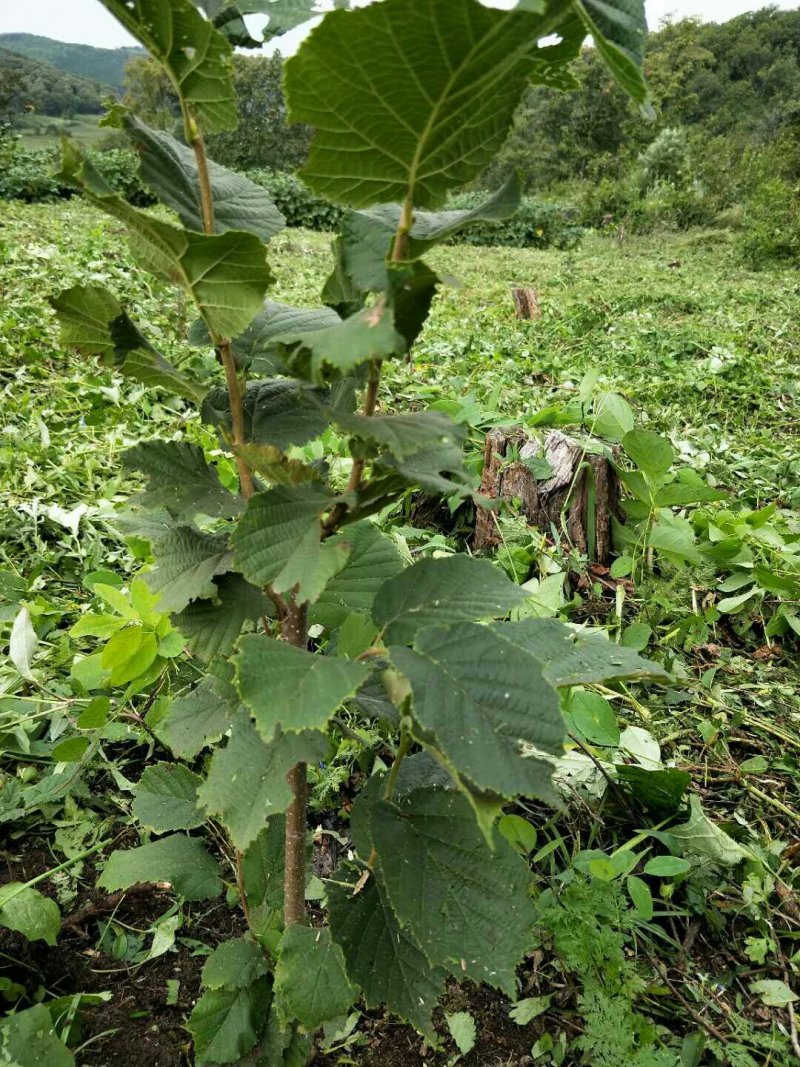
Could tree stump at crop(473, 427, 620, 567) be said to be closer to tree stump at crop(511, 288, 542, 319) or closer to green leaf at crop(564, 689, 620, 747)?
green leaf at crop(564, 689, 620, 747)

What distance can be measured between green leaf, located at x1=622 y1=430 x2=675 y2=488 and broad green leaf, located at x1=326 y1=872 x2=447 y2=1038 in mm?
1530

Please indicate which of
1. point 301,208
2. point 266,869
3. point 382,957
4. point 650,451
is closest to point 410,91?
point 382,957

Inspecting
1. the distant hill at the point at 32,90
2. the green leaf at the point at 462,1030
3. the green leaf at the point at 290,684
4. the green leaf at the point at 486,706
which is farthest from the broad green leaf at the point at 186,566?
the distant hill at the point at 32,90

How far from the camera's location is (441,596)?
787 millimetres

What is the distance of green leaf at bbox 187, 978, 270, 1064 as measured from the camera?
0.97 m

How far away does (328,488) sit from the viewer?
0.78m

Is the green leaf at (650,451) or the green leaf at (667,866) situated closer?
the green leaf at (667,866)

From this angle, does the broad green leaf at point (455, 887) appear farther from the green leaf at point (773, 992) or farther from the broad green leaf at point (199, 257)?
the green leaf at point (773, 992)

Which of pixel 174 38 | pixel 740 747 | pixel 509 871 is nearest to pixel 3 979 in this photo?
pixel 509 871

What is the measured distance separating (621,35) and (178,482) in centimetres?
61

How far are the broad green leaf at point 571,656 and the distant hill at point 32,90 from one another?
1141 cm

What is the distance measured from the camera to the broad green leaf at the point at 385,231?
26.7 inches

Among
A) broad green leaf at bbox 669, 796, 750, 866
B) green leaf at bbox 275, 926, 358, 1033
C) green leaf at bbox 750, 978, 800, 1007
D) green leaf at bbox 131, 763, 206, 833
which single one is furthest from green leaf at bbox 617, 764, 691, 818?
green leaf at bbox 131, 763, 206, 833

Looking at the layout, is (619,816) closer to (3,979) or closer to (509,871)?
(509,871)
